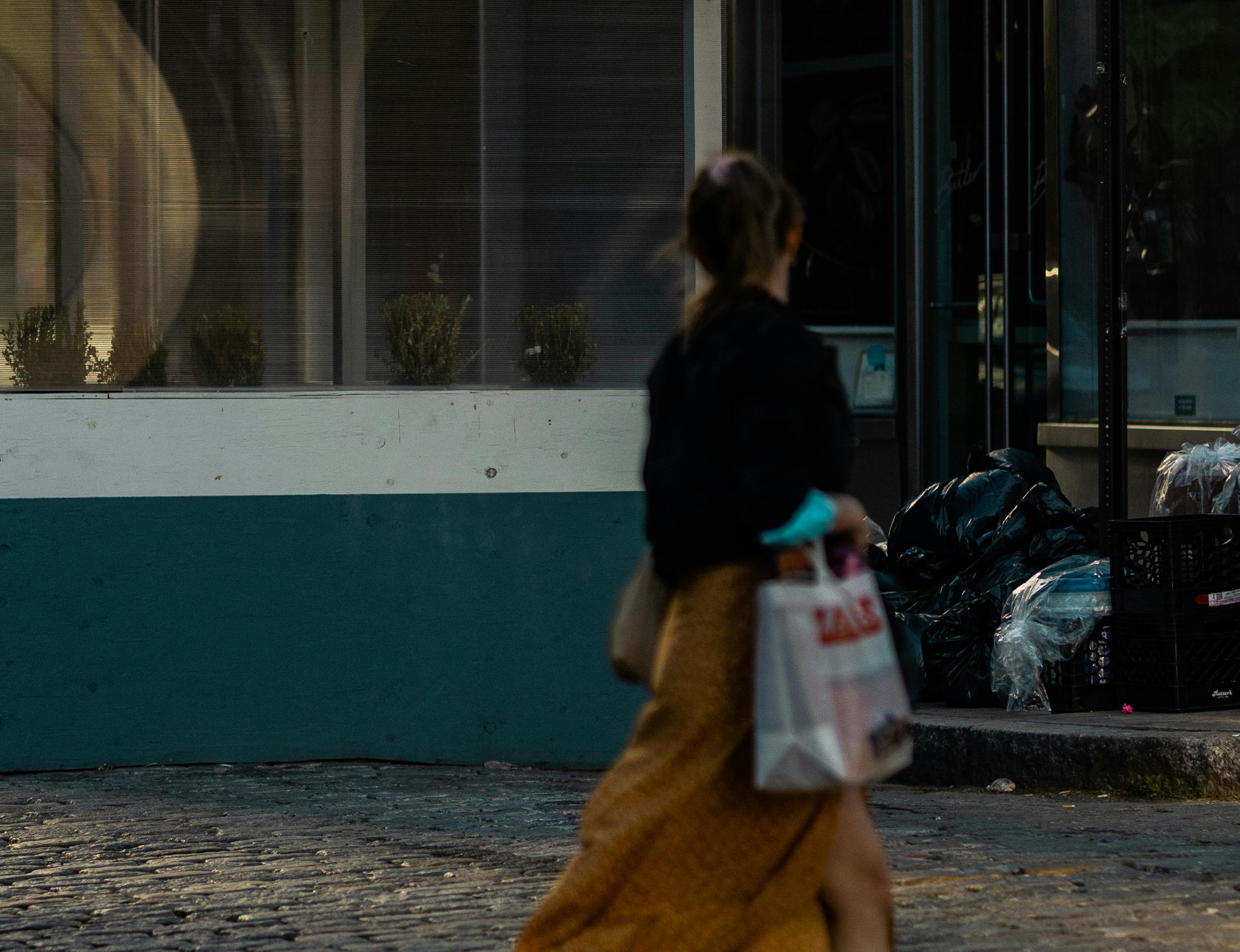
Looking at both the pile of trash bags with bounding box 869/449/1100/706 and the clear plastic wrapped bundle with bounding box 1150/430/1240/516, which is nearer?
the pile of trash bags with bounding box 869/449/1100/706

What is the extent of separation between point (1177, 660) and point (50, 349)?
4.55 metres

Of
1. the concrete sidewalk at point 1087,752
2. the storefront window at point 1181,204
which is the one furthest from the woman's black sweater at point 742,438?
the storefront window at point 1181,204

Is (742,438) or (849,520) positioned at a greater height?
(742,438)

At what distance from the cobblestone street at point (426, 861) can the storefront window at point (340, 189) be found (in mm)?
1691

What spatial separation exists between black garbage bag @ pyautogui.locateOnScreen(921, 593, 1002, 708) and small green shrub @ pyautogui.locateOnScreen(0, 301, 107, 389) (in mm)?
3624

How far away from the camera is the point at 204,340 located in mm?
7070

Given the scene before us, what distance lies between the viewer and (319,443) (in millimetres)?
6922

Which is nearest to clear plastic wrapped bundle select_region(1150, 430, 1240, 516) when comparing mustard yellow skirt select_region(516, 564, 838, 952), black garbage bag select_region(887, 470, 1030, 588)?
black garbage bag select_region(887, 470, 1030, 588)

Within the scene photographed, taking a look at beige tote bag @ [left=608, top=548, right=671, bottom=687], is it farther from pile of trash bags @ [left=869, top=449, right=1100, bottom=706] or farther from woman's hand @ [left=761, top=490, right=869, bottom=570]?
pile of trash bags @ [left=869, top=449, right=1100, bottom=706]

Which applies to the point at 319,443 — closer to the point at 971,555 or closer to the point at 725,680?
the point at 971,555

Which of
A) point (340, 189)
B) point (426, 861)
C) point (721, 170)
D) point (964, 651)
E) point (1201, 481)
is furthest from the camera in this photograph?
point (1201, 481)

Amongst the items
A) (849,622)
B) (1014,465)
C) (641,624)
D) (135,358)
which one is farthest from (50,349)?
(849,622)

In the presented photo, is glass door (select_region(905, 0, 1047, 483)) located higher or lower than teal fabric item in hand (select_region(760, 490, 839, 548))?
higher

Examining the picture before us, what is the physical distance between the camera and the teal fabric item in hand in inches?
116
